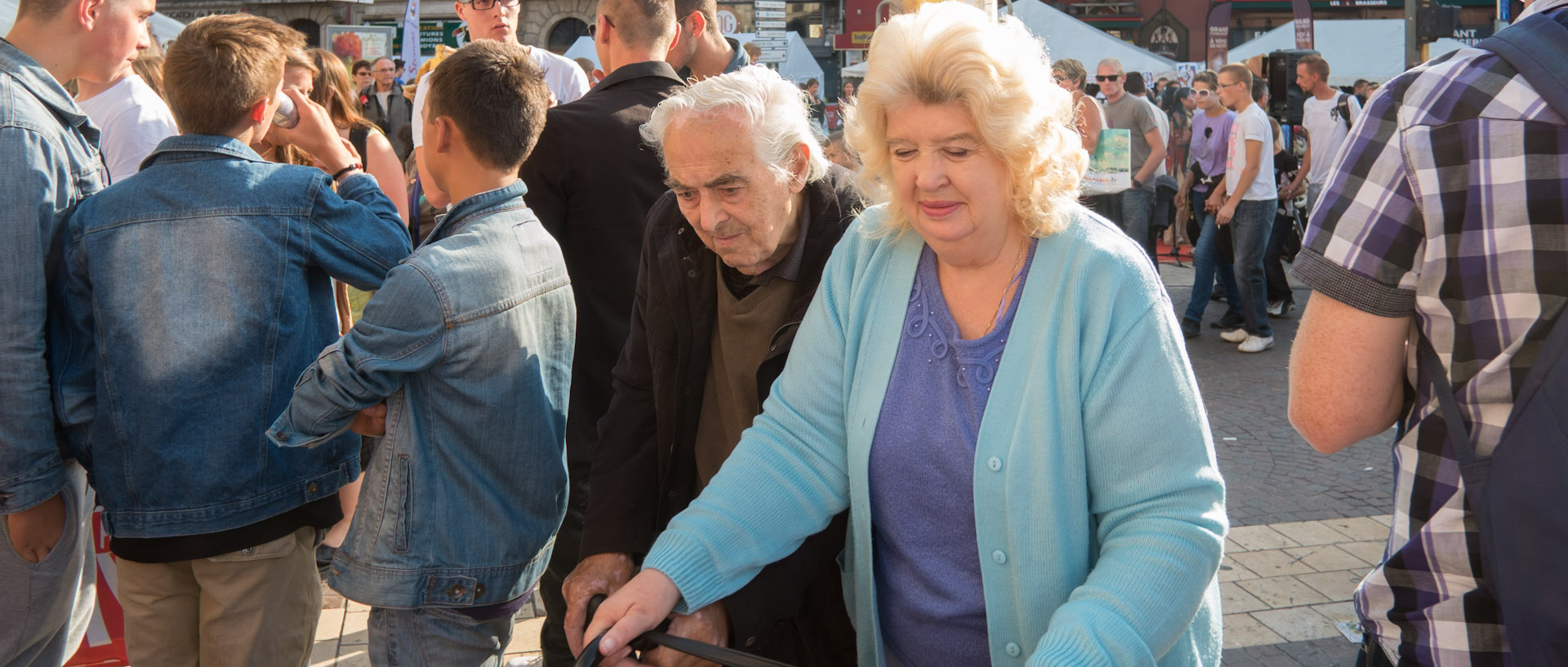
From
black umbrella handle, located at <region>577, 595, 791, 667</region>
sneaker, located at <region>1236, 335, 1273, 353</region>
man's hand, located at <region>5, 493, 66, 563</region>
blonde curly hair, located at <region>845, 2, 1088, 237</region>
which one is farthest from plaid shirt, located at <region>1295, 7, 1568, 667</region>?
sneaker, located at <region>1236, 335, 1273, 353</region>

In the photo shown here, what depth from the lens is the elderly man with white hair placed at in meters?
2.15

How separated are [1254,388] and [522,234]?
5928 mm

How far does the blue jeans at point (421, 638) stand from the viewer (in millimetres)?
2418

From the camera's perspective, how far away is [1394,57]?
2341cm

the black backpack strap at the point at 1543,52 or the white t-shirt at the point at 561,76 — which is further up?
the white t-shirt at the point at 561,76

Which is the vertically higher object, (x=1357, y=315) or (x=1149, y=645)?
(x=1357, y=315)

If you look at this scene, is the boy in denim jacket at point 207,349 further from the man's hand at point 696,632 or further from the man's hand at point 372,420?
the man's hand at point 696,632

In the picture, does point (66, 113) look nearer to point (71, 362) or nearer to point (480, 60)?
point (71, 362)

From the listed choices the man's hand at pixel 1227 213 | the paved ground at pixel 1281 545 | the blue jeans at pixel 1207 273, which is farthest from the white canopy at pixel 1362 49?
the paved ground at pixel 1281 545

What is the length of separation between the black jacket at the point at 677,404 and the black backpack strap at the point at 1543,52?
1.16 metres

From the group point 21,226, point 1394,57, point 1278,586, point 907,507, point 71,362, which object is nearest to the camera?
point 907,507

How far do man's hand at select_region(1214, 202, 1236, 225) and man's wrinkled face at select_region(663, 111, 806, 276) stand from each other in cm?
682

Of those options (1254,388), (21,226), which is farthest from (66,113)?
→ (1254,388)

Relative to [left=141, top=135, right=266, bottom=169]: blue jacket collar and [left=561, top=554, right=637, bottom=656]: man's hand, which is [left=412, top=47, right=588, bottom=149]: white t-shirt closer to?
[left=141, top=135, right=266, bottom=169]: blue jacket collar
